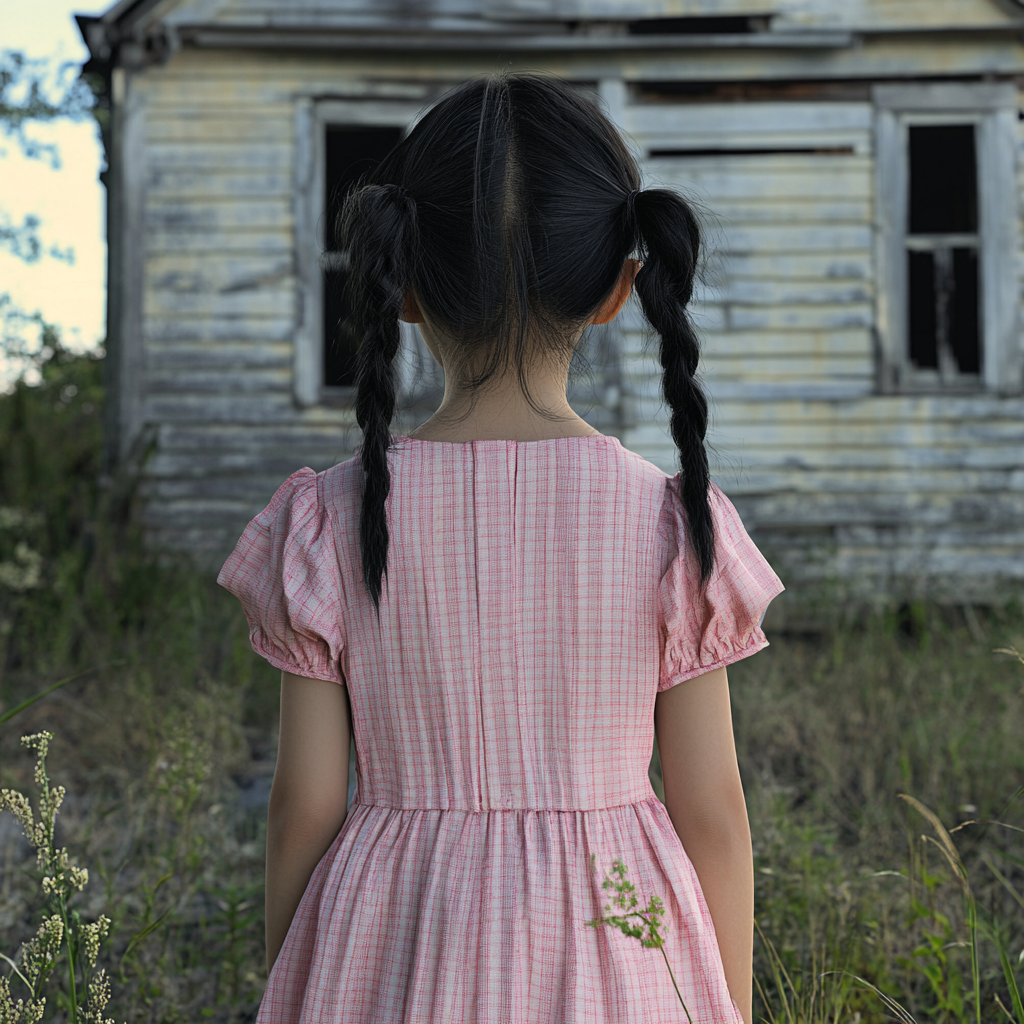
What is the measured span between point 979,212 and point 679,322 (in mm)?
5738

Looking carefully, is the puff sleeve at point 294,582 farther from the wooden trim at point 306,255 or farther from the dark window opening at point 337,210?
the wooden trim at point 306,255

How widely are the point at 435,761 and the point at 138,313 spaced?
17.4 ft

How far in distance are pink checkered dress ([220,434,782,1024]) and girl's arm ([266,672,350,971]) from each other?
5cm

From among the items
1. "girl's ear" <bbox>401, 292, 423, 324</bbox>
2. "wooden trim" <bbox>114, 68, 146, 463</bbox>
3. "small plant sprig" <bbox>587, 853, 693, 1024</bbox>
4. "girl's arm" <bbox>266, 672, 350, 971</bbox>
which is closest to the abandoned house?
"wooden trim" <bbox>114, 68, 146, 463</bbox>

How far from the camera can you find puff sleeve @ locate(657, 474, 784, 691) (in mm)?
1031

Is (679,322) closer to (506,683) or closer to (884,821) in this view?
(506,683)

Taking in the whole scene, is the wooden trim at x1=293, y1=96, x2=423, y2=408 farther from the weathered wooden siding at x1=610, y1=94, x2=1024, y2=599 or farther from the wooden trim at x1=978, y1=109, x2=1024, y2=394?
the wooden trim at x1=978, y1=109, x2=1024, y2=394

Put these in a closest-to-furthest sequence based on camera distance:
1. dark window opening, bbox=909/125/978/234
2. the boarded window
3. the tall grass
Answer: the tall grass < the boarded window < dark window opening, bbox=909/125/978/234

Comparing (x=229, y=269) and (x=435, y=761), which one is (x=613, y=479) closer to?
(x=435, y=761)

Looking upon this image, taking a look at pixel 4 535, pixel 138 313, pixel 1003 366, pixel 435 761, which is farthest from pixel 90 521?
pixel 1003 366

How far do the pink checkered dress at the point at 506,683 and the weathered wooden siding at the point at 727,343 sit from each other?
4.74m

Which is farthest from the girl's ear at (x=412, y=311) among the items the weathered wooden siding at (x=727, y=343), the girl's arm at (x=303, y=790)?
the weathered wooden siding at (x=727, y=343)

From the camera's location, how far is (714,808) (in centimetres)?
108

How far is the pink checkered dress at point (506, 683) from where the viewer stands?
1010 mm
